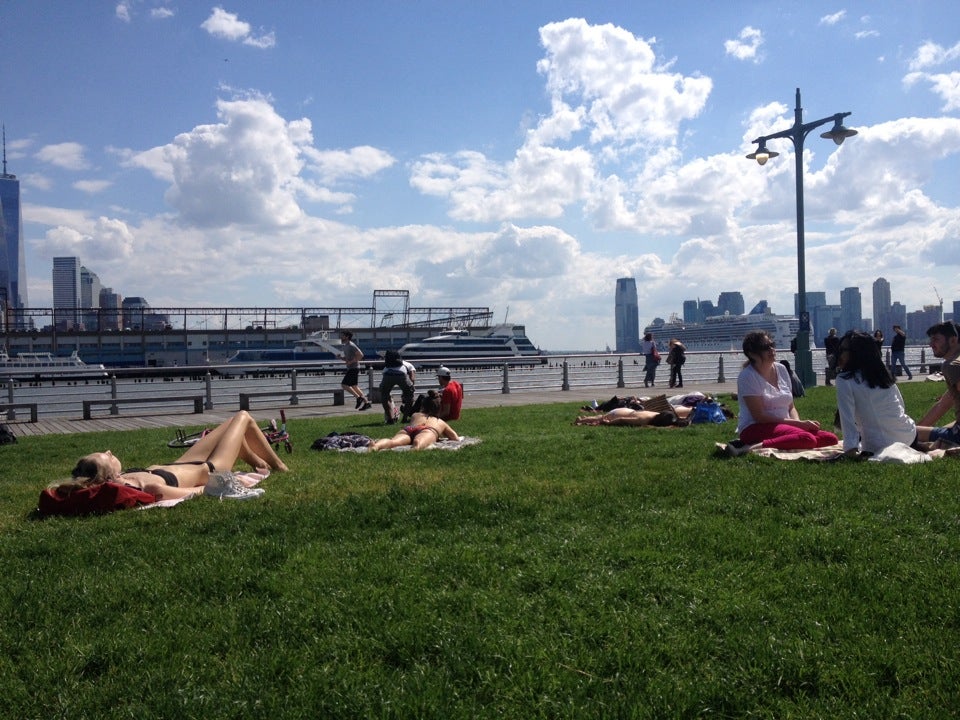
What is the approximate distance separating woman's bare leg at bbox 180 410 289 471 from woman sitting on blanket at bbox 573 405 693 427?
5113 millimetres

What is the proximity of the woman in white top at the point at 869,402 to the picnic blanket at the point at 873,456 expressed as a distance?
120 mm

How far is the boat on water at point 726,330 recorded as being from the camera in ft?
253

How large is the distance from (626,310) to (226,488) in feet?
571

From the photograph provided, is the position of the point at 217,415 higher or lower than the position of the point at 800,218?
lower

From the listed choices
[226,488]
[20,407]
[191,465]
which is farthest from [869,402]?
[20,407]

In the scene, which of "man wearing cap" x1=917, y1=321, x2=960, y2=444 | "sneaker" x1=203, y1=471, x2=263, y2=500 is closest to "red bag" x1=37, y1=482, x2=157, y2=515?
"sneaker" x1=203, y1=471, x2=263, y2=500

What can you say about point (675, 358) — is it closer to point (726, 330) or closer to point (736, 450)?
point (736, 450)

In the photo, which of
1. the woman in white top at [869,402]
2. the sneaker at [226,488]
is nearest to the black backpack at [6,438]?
the sneaker at [226,488]

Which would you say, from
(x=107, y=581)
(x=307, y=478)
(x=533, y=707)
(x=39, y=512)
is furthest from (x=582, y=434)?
(x=533, y=707)

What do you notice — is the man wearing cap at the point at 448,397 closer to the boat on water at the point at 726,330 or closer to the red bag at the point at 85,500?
the red bag at the point at 85,500

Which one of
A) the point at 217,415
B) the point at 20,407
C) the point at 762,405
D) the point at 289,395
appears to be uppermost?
the point at 762,405

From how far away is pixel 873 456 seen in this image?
6742 mm

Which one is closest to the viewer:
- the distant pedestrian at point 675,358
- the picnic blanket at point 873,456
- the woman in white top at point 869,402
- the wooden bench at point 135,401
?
the picnic blanket at point 873,456

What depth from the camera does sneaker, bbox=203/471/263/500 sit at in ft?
20.5
